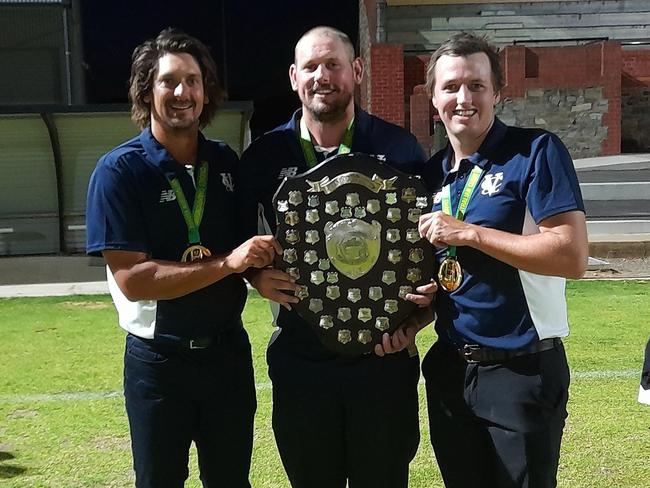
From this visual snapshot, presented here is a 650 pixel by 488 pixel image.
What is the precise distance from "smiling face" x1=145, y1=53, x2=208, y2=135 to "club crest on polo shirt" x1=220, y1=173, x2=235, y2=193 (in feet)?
0.75

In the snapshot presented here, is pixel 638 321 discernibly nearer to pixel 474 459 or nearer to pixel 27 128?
pixel 474 459

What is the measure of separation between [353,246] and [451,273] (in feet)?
1.18

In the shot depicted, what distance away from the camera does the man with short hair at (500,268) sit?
8.58 ft

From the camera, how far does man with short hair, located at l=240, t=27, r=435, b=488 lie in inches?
114

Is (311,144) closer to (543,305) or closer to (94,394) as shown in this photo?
(543,305)

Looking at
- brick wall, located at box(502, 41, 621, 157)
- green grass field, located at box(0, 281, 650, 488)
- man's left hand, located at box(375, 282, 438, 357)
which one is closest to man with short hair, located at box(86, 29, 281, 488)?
man's left hand, located at box(375, 282, 438, 357)

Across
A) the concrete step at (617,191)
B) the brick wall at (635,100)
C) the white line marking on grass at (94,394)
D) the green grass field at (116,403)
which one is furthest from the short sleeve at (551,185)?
the brick wall at (635,100)

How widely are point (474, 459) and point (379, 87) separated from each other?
18585 mm

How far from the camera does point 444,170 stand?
2898 mm

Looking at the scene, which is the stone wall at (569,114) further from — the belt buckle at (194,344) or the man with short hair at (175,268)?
the belt buckle at (194,344)

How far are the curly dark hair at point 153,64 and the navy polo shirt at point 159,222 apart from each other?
0.11m

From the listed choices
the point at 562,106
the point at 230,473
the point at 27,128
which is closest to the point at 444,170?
the point at 230,473

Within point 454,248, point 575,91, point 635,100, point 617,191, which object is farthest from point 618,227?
point 454,248

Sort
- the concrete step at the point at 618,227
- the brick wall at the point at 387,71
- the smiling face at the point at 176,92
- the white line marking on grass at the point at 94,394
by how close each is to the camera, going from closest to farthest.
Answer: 1. the smiling face at the point at 176,92
2. the white line marking on grass at the point at 94,394
3. the concrete step at the point at 618,227
4. the brick wall at the point at 387,71
